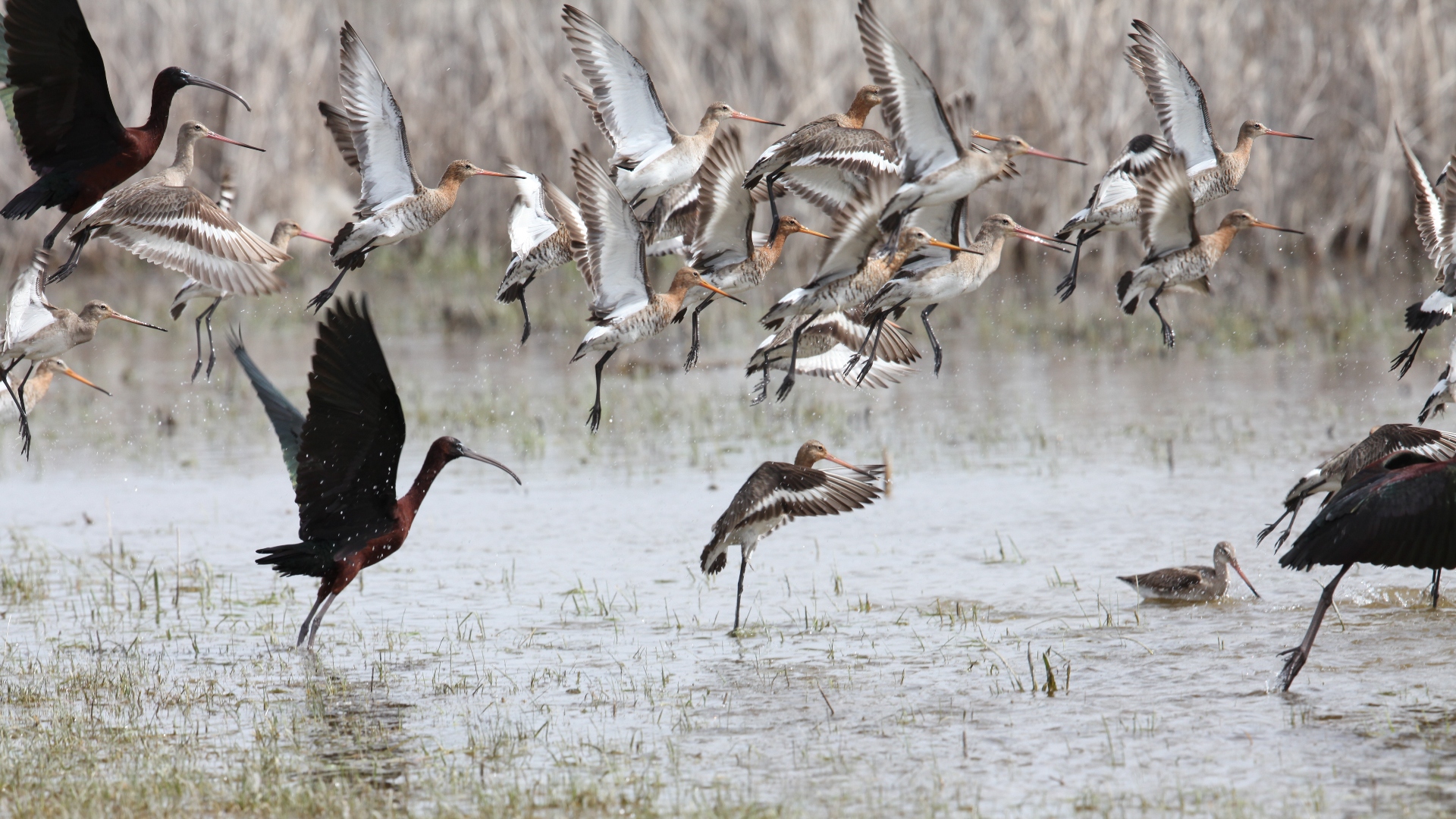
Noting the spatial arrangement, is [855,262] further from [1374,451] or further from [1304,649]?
[1304,649]

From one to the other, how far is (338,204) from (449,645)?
527 inches

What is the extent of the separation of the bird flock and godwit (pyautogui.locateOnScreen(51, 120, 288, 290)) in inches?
0.5

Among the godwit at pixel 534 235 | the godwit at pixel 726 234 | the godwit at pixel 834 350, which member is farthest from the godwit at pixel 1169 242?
the godwit at pixel 534 235

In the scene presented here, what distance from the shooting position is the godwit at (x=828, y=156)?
784 cm

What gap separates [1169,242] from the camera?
26.0 feet

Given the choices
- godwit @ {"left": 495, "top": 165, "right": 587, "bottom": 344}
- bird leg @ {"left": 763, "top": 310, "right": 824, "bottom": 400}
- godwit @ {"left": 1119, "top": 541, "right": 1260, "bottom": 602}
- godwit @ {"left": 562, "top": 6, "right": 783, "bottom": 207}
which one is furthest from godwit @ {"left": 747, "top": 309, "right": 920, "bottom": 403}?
godwit @ {"left": 1119, "top": 541, "right": 1260, "bottom": 602}

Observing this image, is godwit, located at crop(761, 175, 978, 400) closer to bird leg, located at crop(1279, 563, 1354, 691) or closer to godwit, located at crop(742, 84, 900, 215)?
godwit, located at crop(742, 84, 900, 215)

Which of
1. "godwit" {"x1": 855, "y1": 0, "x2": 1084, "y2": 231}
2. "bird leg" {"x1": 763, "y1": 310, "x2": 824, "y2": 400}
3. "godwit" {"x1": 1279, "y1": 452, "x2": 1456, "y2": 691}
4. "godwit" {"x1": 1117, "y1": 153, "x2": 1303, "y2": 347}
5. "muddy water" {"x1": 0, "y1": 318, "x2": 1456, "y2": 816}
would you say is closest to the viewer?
"muddy water" {"x1": 0, "y1": 318, "x2": 1456, "y2": 816}

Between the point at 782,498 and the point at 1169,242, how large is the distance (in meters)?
2.12

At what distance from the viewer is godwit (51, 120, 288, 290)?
288 inches

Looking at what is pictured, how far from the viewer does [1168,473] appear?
1001cm

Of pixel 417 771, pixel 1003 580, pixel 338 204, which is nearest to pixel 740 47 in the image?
pixel 338 204

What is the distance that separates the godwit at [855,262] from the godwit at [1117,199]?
23.3 inches

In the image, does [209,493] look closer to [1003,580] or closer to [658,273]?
[1003,580]
